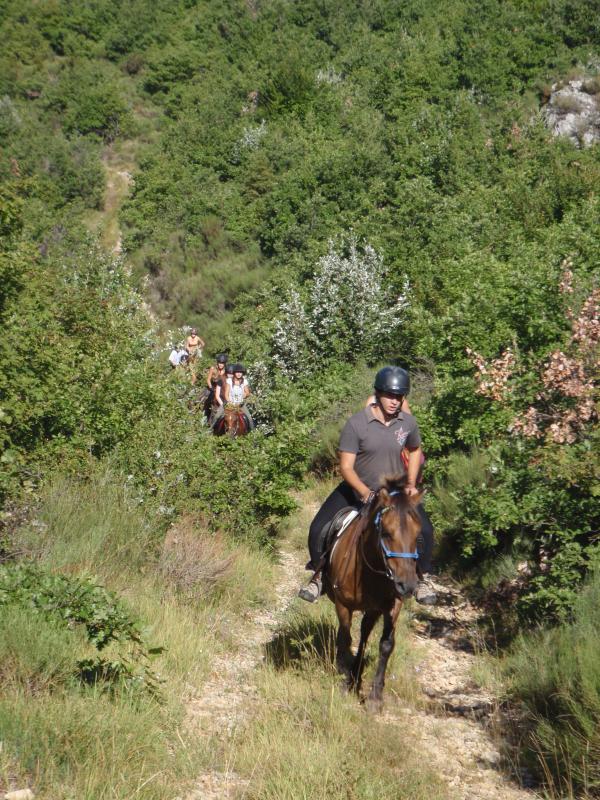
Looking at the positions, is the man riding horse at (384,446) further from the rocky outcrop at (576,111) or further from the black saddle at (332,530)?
the rocky outcrop at (576,111)

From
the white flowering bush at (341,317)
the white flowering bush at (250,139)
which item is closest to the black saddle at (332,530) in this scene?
the white flowering bush at (341,317)

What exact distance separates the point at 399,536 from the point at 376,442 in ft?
3.80

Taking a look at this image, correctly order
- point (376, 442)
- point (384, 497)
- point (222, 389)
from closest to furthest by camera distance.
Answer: point (384, 497)
point (376, 442)
point (222, 389)

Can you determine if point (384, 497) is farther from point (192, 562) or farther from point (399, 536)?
point (192, 562)

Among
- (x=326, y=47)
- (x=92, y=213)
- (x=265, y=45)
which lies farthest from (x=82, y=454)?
(x=265, y=45)

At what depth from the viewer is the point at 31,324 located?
991 centimetres

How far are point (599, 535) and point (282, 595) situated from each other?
412 centimetres

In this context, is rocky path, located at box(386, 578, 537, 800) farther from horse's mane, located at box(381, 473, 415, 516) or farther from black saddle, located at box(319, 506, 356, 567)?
horse's mane, located at box(381, 473, 415, 516)

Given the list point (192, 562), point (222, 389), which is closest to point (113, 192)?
point (222, 389)

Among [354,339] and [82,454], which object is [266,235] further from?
[82,454]

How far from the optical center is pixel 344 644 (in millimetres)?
7066

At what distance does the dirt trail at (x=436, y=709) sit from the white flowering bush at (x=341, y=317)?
446 inches

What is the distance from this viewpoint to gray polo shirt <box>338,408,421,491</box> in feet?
22.2

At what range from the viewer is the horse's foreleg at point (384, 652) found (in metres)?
6.52
